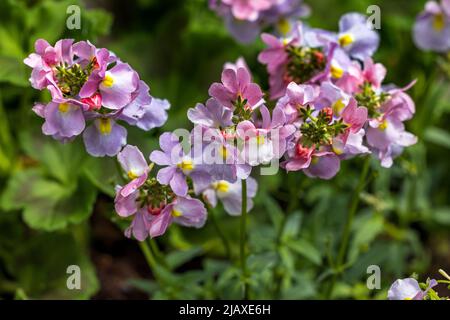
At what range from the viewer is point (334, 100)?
4.17ft

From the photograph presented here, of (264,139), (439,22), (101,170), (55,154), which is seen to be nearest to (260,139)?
(264,139)

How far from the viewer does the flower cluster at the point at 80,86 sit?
1145mm

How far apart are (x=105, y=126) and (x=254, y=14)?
0.55 metres

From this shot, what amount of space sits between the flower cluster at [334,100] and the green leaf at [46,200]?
1.54ft

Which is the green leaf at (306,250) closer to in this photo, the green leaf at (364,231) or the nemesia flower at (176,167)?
the green leaf at (364,231)

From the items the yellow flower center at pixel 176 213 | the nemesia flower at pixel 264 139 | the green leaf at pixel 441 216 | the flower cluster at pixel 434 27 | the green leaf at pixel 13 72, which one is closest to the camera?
the nemesia flower at pixel 264 139

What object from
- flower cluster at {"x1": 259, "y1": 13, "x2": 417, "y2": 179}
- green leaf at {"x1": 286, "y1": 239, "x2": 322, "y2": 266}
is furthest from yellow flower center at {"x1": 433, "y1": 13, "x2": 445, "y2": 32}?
green leaf at {"x1": 286, "y1": 239, "x2": 322, "y2": 266}

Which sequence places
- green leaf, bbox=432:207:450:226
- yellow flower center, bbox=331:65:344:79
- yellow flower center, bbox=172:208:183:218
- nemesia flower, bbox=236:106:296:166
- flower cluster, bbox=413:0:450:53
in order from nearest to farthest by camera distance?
nemesia flower, bbox=236:106:296:166 → yellow flower center, bbox=172:208:183:218 → yellow flower center, bbox=331:65:344:79 → flower cluster, bbox=413:0:450:53 → green leaf, bbox=432:207:450:226

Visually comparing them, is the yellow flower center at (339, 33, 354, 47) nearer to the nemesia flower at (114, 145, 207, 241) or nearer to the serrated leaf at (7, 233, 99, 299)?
the nemesia flower at (114, 145, 207, 241)

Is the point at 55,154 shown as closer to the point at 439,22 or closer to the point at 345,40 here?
the point at 345,40

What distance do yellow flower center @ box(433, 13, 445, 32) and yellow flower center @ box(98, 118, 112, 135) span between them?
2.97ft

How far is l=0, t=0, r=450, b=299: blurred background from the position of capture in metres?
1.56

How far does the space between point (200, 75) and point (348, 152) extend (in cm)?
81

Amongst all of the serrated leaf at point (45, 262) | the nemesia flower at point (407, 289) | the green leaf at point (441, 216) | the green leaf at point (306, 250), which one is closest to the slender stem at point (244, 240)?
the green leaf at point (306, 250)
